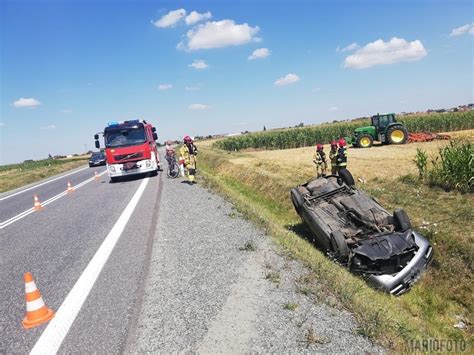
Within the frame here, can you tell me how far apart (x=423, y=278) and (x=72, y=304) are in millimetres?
6281

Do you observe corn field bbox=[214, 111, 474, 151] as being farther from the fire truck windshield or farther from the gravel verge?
the gravel verge

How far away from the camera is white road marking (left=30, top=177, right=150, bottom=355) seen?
11.9ft

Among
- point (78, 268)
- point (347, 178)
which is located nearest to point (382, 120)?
point (347, 178)

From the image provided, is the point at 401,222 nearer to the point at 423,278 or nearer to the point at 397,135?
the point at 423,278

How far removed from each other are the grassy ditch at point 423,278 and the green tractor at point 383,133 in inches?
524

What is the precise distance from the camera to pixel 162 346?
11.3ft

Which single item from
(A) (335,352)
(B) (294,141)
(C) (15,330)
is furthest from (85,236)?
(B) (294,141)

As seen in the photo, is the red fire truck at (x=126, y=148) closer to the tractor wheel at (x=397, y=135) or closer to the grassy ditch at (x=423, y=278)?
the grassy ditch at (x=423, y=278)

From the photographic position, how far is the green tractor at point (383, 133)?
24.9 m

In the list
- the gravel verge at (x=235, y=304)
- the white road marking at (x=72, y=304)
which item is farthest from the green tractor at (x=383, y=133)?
the white road marking at (x=72, y=304)

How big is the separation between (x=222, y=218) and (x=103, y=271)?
10.9 feet

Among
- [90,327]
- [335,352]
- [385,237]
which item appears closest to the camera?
[335,352]

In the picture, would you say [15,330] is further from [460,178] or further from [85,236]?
[460,178]

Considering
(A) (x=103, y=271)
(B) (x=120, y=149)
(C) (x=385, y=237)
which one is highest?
(B) (x=120, y=149)
